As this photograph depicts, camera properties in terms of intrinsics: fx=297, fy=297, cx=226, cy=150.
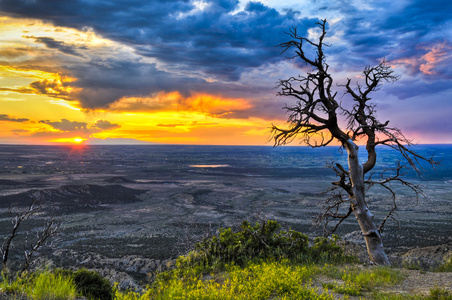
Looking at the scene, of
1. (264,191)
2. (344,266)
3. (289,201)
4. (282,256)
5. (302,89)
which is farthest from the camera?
(264,191)

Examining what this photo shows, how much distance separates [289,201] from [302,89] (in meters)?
46.7

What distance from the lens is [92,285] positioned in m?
7.95

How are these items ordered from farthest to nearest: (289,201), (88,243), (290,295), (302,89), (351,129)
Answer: (289,201) < (88,243) < (351,129) < (302,89) < (290,295)

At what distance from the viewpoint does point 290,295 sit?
20.6 feet

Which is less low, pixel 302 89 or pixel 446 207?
pixel 302 89

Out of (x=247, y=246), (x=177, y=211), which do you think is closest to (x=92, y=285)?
(x=247, y=246)

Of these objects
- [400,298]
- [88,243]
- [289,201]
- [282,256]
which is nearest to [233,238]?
[282,256]

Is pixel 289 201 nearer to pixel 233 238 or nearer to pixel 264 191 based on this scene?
pixel 264 191

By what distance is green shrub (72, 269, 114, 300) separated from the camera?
7.68 metres

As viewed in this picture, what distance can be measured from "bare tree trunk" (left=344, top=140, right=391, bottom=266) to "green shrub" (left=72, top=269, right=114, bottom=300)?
28.4 feet

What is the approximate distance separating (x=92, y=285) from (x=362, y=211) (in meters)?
9.20

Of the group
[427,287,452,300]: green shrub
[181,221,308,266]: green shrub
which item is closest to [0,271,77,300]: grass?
[181,221,308,266]: green shrub

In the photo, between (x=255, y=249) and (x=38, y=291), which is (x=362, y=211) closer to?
(x=255, y=249)

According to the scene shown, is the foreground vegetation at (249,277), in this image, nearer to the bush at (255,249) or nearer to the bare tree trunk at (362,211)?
the bush at (255,249)
